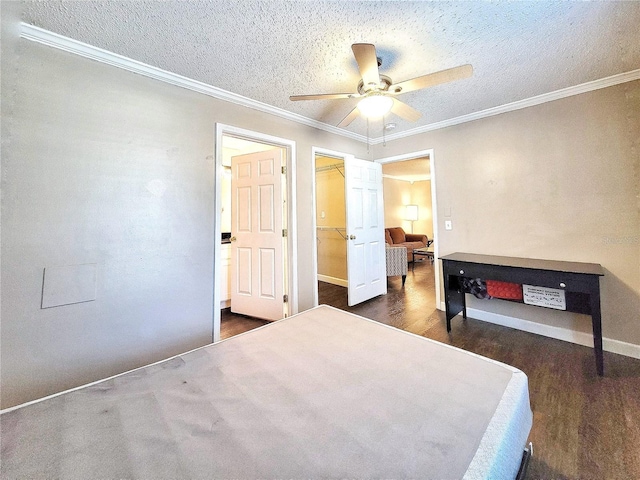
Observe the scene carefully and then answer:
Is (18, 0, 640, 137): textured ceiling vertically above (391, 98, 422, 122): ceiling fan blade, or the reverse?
(18, 0, 640, 137): textured ceiling

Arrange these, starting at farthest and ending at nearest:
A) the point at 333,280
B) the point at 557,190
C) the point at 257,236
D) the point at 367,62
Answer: the point at 333,280 → the point at 257,236 → the point at 557,190 → the point at 367,62

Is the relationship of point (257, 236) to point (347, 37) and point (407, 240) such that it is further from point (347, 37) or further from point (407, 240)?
point (407, 240)

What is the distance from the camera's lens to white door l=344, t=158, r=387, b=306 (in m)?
3.24

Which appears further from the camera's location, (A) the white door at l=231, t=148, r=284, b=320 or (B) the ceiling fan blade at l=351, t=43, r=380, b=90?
A: (A) the white door at l=231, t=148, r=284, b=320

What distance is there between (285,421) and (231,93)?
247 centimetres

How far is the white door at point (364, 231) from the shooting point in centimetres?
324

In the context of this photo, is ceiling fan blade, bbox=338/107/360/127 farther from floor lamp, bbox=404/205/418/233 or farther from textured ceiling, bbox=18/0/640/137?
floor lamp, bbox=404/205/418/233

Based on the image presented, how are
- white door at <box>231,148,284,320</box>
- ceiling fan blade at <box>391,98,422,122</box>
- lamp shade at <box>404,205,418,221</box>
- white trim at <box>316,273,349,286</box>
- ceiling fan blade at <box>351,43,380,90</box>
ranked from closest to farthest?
ceiling fan blade at <box>351,43,380,90</box> → ceiling fan blade at <box>391,98,422,122</box> → white door at <box>231,148,284,320</box> → white trim at <box>316,273,349,286</box> → lamp shade at <box>404,205,418,221</box>

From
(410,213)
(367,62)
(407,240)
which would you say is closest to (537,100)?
(367,62)

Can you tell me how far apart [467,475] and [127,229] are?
7.11 ft

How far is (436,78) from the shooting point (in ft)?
5.04

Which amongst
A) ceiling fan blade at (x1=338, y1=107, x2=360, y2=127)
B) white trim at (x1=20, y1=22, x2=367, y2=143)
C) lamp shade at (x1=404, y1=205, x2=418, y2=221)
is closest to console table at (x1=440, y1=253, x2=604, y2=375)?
ceiling fan blade at (x1=338, y1=107, x2=360, y2=127)

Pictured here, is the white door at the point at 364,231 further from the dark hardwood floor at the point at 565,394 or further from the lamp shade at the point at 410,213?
the lamp shade at the point at 410,213

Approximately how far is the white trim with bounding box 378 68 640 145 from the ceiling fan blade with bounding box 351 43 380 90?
67.8 inches
